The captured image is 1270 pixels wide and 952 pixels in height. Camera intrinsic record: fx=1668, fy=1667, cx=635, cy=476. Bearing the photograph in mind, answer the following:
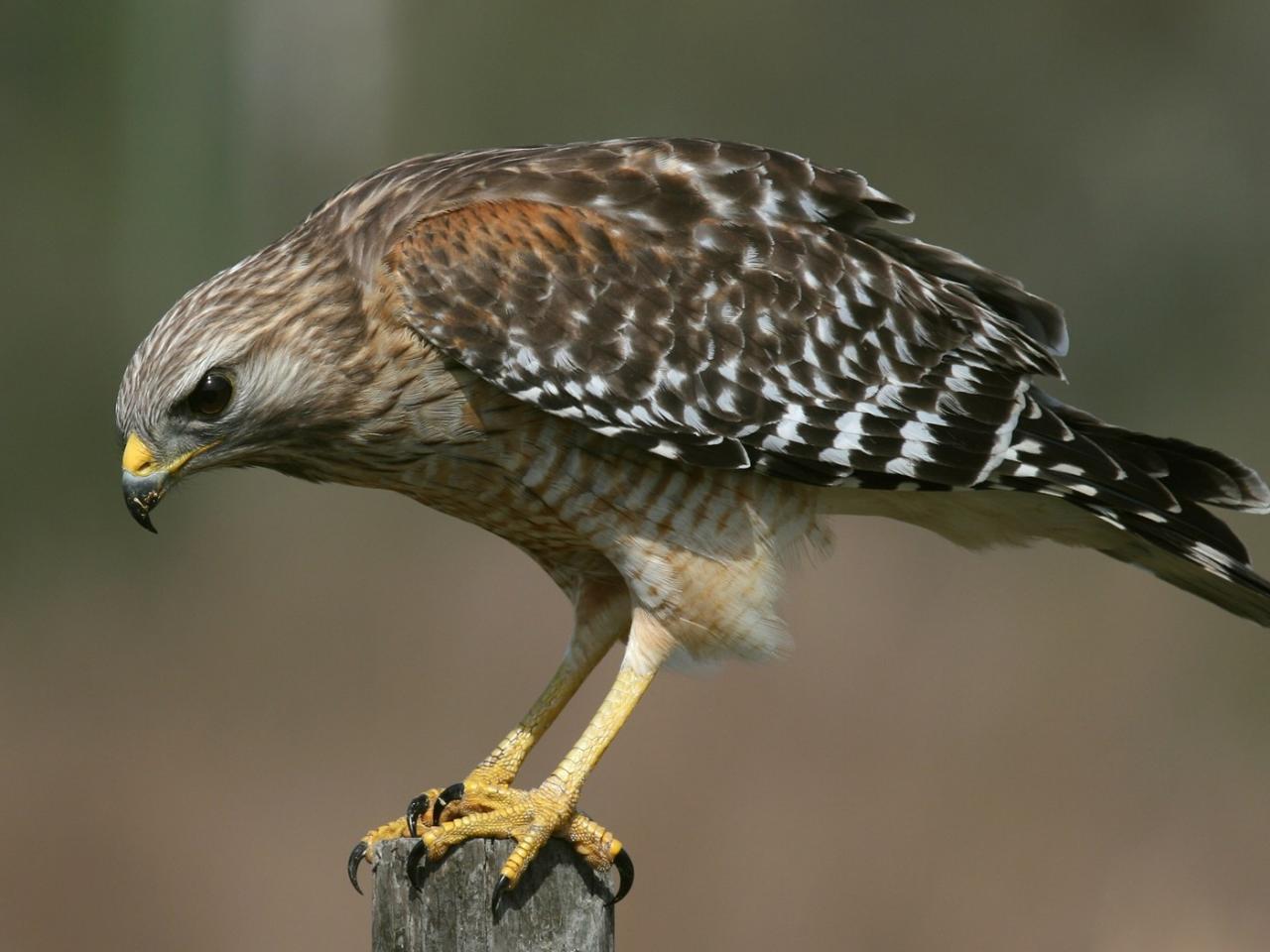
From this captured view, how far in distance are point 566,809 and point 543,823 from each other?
0.21ft

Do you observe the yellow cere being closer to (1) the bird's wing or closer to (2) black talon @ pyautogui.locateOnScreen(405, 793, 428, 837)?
(1) the bird's wing

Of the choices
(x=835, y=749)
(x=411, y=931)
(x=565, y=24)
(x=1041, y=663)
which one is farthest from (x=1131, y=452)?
(x=565, y=24)

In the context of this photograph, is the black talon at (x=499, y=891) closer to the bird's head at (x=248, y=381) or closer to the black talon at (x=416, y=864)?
the black talon at (x=416, y=864)

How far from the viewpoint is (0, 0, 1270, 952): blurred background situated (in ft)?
20.2

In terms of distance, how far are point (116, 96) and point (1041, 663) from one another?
346 inches

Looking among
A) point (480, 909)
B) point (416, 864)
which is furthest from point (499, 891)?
point (416, 864)

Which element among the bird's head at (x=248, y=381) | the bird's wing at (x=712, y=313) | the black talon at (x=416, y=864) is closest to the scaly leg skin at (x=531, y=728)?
the black talon at (x=416, y=864)

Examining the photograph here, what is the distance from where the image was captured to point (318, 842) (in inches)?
262

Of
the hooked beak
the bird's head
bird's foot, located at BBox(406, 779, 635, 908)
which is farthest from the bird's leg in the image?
the hooked beak

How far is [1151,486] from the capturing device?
404 centimetres

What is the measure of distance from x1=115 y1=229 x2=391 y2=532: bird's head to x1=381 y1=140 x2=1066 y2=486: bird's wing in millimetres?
207

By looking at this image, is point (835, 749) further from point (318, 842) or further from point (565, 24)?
point (565, 24)

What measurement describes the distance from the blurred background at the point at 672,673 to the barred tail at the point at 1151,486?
940mm

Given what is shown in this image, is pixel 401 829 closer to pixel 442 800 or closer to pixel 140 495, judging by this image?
pixel 442 800
